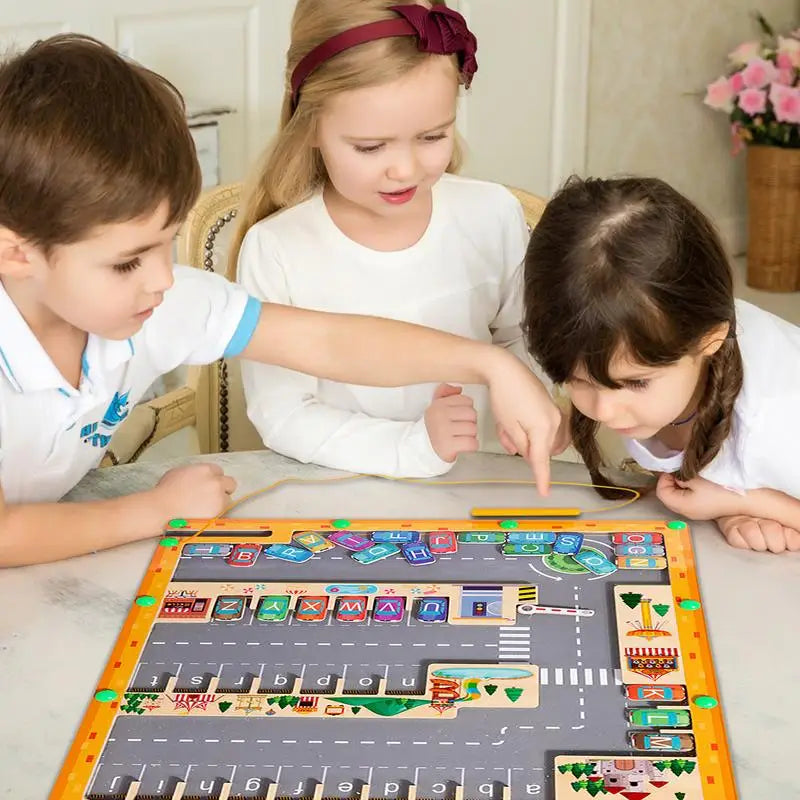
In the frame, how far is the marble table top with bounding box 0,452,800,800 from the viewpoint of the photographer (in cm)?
99

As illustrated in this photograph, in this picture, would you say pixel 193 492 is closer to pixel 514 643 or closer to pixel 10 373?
pixel 10 373

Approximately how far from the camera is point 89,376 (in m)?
1.37

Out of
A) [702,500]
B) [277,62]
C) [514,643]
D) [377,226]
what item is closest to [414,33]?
[377,226]

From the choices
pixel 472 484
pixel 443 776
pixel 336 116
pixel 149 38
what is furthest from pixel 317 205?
pixel 149 38

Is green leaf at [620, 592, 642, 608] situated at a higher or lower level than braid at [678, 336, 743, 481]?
lower

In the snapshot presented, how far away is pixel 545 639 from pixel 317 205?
0.79 metres

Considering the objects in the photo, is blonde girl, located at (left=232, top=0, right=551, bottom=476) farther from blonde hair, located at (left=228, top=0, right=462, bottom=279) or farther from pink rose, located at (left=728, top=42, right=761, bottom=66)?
pink rose, located at (left=728, top=42, right=761, bottom=66)

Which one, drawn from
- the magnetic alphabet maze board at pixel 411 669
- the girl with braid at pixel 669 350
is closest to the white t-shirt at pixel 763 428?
the girl with braid at pixel 669 350

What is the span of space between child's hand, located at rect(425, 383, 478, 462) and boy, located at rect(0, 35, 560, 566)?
0.06 meters

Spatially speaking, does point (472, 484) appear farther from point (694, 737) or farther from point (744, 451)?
point (694, 737)

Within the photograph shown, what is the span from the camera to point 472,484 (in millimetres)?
1416

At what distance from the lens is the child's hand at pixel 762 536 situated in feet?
4.10

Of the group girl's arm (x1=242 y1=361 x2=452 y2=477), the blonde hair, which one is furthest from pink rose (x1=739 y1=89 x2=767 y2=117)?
girl's arm (x1=242 y1=361 x2=452 y2=477)

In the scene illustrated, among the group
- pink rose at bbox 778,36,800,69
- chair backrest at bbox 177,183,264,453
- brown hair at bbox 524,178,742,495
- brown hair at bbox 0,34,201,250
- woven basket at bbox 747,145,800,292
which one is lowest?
woven basket at bbox 747,145,800,292
